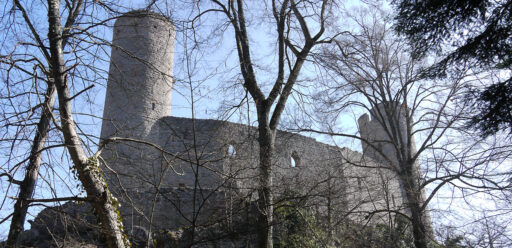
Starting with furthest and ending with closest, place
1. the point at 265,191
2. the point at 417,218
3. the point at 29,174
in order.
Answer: the point at 417,218 → the point at 265,191 → the point at 29,174

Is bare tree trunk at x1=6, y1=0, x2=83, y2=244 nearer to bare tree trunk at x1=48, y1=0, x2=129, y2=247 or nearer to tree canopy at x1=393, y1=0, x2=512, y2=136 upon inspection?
bare tree trunk at x1=48, y1=0, x2=129, y2=247

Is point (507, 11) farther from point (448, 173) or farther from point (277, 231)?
point (277, 231)

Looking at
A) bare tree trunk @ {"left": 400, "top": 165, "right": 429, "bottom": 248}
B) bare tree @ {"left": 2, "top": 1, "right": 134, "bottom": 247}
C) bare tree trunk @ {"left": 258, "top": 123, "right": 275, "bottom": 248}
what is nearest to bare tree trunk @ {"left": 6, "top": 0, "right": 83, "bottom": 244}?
bare tree @ {"left": 2, "top": 1, "right": 134, "bottom": 247}

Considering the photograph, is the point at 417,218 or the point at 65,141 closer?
the point at 65,141

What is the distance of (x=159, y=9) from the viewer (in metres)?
5.25

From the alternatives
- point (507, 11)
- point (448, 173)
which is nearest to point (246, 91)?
point (507, 11)

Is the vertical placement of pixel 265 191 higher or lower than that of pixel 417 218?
higher

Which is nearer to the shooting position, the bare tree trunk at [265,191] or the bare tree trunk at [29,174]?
the bare tree trunk at [29,174]

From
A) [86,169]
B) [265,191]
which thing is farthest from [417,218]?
[86,169]

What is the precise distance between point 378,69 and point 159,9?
7.92 meters

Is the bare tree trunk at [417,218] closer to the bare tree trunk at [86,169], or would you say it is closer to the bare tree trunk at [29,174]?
the bare tree trunk at [86,169]

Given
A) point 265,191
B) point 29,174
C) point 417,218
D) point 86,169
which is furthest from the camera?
point 417,218

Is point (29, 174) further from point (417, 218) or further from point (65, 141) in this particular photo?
point (417, 218)

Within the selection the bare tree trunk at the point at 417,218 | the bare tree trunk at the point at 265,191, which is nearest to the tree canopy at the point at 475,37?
the bare tree trunk at the point at 265,191
